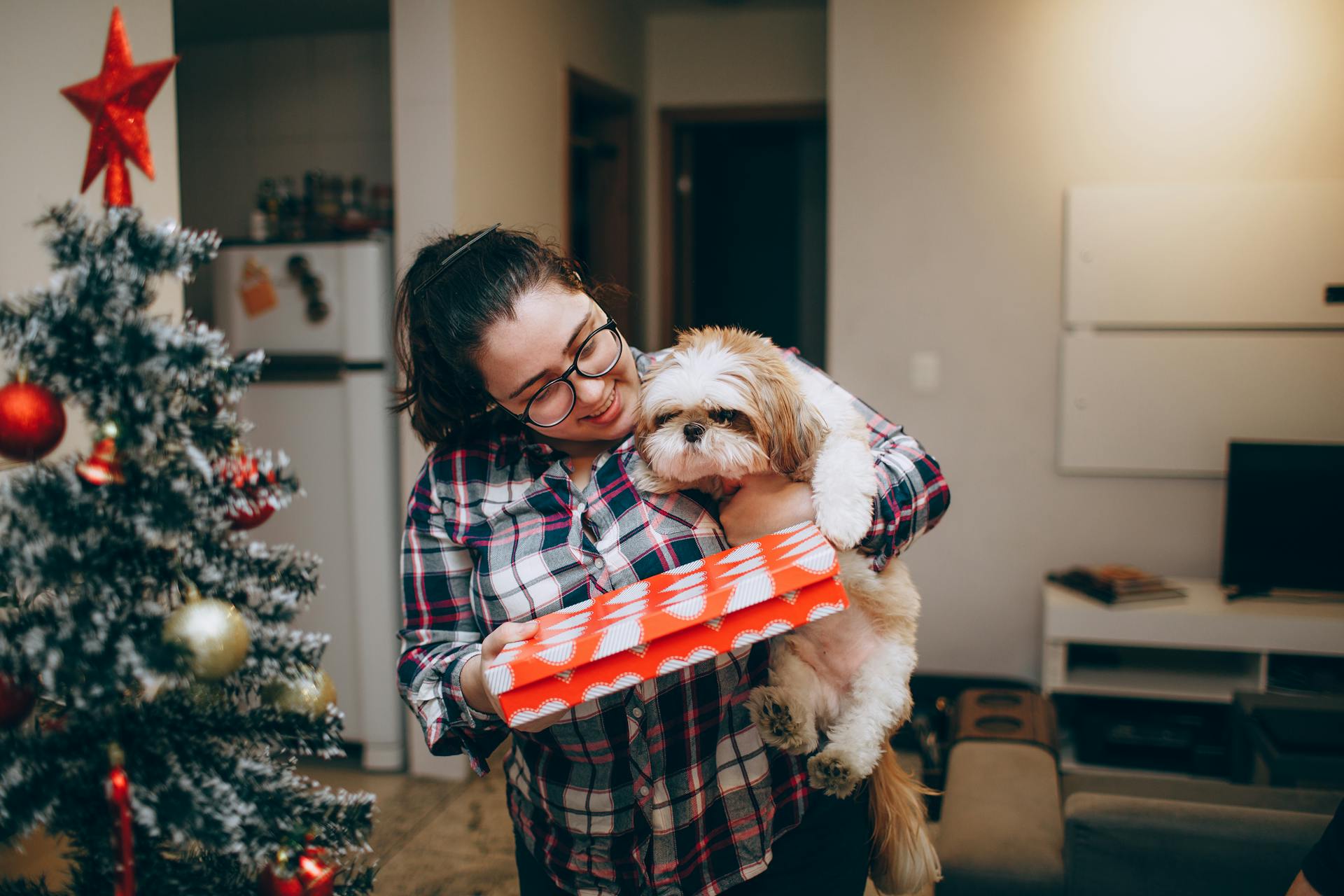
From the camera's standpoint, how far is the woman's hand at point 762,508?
1.21 metres

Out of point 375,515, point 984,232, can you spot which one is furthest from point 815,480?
point 984,232

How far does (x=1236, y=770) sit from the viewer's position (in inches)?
97.5

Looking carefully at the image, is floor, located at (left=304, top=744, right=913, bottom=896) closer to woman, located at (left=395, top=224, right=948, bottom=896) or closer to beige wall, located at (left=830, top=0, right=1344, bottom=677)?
woman, located at (left=395, top=224, right=948, bottom=896)

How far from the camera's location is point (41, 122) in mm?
1702

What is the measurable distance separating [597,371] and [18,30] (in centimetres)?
140

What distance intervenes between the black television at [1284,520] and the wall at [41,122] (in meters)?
3.30

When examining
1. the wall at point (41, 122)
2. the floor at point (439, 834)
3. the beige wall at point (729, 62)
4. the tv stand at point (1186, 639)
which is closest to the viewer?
the wall at point (41, 122)

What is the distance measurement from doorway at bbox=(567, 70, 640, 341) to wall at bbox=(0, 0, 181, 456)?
2989 millimetres

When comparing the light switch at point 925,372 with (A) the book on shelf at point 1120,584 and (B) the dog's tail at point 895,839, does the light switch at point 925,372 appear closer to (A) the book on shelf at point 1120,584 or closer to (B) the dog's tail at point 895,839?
(A) the book on shelf at point 1120,584

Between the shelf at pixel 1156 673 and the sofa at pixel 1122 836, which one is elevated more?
the sofa at pixel 1122 836

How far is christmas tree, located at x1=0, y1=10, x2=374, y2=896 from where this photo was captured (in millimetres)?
721

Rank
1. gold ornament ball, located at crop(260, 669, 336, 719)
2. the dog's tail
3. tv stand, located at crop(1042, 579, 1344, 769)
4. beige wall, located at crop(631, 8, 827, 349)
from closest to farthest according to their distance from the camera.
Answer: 1. gold ornament ball, located at crop(260, 669, 336, 719)
2. the dog's tail
3. tv stand, located at crop(1042, 579, 1344, 769)
4. beige wall, located at crop(631, 8, 827, 349)

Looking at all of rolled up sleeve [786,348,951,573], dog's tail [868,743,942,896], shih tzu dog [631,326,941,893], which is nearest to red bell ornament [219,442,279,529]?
shih tzu dog [631,326,941,893]

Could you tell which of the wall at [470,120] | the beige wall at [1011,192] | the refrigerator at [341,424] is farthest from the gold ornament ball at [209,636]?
the beige wall at [1011,192]
